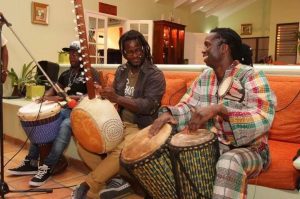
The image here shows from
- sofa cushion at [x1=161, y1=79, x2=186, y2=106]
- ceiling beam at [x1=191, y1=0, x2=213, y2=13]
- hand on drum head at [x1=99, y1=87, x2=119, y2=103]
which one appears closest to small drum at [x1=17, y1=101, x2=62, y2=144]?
hand on drum head at [x1=99, y1=87, x2=119, y2=103]

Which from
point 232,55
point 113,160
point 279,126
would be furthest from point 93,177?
point 279,126

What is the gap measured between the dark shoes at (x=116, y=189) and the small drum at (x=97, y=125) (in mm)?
431

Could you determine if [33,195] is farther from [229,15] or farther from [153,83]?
[229,15]

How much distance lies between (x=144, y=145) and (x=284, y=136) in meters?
1.22

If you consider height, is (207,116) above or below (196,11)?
below

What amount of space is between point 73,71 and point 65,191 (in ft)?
3.91

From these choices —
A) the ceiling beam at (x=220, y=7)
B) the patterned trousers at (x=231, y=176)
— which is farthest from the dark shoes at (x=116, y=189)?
the ceiling beam at (x=220, y=7)

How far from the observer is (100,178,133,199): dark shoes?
2.25 meters

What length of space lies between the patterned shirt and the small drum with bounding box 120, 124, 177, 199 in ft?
0.99

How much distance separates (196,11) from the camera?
36.9 ft

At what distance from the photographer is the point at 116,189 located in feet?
7.69

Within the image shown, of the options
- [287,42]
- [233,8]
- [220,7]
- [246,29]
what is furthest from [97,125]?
[233,8]

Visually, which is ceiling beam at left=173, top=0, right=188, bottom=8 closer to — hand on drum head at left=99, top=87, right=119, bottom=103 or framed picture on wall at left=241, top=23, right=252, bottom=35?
framed picture on wall at left=241, top=23, right=252, bottom=35

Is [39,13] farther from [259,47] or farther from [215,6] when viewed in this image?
[259,47]
